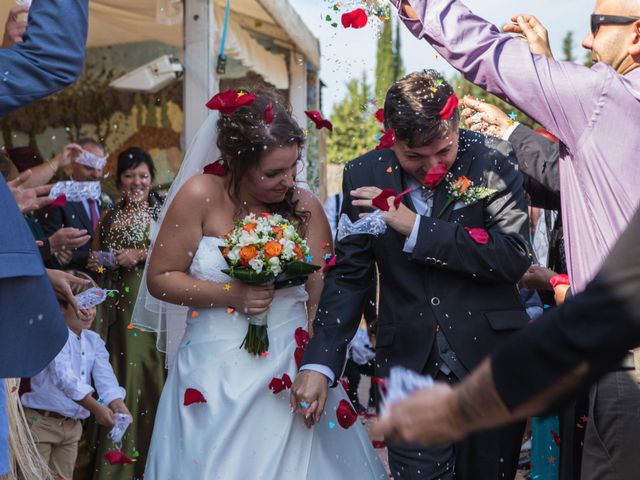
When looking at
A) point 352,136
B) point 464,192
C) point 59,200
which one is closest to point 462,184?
point 464,192

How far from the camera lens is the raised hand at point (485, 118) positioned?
423cm

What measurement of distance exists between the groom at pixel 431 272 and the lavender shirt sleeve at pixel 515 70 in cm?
44

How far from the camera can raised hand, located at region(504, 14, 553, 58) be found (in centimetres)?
340

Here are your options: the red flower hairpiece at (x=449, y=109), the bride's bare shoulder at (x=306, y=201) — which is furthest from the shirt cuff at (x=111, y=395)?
the red flower hairpiece at (x=449, y=109)

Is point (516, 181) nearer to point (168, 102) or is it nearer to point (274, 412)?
point (274, 412)

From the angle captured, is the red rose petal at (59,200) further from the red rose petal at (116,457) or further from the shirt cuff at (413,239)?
the shirt cuff at (413,239)

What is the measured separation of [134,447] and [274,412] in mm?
2512

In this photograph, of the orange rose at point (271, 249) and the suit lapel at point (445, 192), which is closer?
the suit lapel at point (445, 192)

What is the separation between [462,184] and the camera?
12.1 feet

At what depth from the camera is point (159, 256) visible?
4.23 meters

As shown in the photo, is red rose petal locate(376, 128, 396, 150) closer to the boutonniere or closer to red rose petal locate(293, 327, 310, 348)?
the boutonniere

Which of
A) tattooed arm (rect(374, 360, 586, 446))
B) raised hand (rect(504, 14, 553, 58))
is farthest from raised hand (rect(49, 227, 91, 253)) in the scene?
tattooed arm (rect(374, 360, 586, 446))

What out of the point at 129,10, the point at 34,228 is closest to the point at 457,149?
the point at 34,228

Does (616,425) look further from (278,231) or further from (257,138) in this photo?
(257,138)
